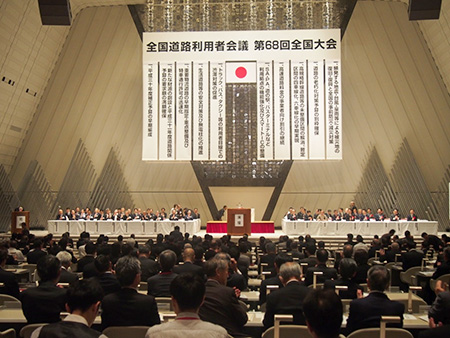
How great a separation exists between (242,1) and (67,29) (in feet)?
22.1

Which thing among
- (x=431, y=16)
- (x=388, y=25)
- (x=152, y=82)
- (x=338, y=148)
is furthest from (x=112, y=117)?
(x=431, y=16)

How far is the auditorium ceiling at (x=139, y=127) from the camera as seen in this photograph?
18641 millimetres

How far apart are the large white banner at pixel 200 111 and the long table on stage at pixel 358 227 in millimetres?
3890

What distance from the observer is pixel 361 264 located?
6016 millimetres

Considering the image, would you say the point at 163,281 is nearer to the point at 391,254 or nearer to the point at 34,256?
the point at 34,256

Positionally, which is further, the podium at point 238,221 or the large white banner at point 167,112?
the large white banner at point 167,112

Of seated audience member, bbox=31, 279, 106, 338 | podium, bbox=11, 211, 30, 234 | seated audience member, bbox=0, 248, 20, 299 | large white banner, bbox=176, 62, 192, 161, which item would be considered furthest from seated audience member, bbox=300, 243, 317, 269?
podium, bbox=11, 211, 30, 234

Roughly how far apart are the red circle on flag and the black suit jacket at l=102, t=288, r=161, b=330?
14.8m

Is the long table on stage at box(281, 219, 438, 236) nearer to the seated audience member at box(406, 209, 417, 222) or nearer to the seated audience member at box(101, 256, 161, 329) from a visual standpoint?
the seated audience member at box(406, 209, 417, 222)

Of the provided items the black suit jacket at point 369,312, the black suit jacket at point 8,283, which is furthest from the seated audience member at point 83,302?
the black suit jacket at point 8,283

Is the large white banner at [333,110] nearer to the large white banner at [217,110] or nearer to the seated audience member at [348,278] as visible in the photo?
the large white banner at [217,110]

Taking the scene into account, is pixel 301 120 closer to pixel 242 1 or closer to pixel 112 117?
pixel 242 1

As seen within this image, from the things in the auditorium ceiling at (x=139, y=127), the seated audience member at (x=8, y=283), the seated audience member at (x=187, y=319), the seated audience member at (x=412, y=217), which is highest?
the auditorium ceiling at (x=139, y=127)

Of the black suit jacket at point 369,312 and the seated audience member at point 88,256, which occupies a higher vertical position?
the seated audience member at point 88,256
